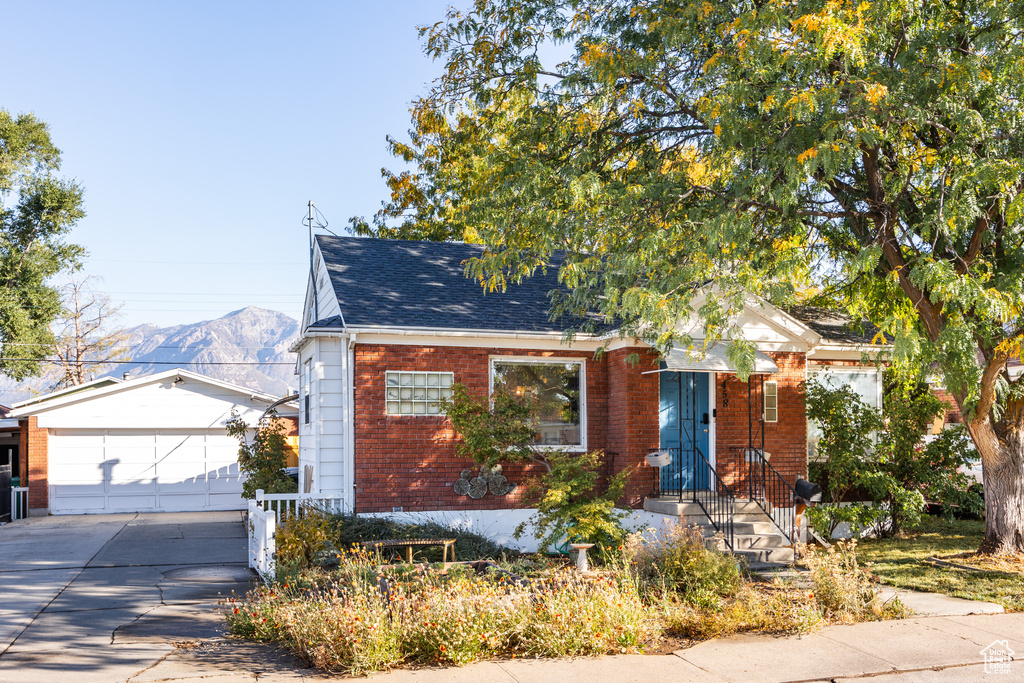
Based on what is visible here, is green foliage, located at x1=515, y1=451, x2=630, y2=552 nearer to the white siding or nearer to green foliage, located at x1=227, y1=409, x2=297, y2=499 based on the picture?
the white siding

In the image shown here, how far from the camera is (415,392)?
1333cm

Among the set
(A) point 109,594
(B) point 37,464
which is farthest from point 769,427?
(B) point 37,464

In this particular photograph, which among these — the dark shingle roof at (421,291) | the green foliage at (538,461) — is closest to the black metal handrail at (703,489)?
the green foliage at (538,461)

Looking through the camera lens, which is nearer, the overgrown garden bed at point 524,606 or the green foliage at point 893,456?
the overgrown garden bed at point 524,606

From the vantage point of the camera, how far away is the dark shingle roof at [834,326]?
15.6 m

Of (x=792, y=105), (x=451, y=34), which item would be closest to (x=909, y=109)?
(x=792, y=105)

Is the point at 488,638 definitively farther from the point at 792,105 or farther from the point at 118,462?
the point at 118,462

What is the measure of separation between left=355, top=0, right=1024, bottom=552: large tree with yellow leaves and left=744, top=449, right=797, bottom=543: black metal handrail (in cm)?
299

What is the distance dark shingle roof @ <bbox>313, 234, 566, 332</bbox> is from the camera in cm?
1345

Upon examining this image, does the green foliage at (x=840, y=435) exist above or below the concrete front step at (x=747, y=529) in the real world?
above

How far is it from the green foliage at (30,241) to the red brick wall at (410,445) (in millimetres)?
20673

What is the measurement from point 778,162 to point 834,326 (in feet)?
25.0

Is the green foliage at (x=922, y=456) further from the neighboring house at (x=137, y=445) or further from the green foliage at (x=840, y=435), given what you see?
the neighboring house at (x=137, y=445)

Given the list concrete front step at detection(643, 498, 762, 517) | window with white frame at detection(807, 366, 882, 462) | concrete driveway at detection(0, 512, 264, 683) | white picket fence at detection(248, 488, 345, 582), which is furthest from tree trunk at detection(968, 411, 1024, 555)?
concrete driveway at detection(0, 512, 264, 683)
